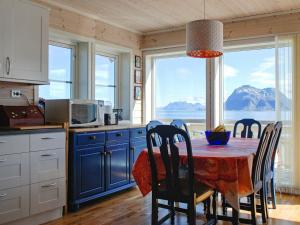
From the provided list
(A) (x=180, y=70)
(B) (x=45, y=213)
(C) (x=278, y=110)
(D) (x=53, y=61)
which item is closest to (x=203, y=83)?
(A) (x=180, y=70)

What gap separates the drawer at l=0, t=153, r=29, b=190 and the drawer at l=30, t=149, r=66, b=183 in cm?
8

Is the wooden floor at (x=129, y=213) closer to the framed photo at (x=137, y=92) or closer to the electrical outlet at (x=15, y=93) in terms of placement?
the electrical outlet at (x=15, y=93)

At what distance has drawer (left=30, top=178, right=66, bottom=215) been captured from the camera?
3.10 m

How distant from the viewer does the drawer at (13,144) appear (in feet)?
9.23

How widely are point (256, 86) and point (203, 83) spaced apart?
2.76ft

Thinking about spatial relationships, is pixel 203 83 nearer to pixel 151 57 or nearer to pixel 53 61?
pixel 151 57

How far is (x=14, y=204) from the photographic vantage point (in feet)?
9.53

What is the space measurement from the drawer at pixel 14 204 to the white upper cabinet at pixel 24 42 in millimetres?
1088

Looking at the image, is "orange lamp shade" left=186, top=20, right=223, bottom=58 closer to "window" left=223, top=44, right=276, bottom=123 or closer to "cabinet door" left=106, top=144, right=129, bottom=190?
"cabinet door" left=106, top=144, right=129, bottom=190

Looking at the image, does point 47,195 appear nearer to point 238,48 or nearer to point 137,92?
point 137,92

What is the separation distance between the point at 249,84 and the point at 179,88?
1.18m

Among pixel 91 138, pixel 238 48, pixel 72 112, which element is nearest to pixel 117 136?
pixel 91 138

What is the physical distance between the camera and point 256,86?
4.76m

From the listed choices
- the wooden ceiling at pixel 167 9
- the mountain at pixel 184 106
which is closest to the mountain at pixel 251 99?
the mountain at pixel 184 106
